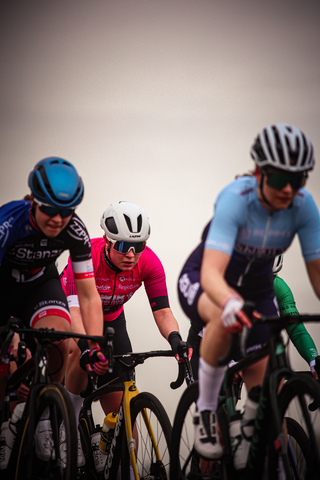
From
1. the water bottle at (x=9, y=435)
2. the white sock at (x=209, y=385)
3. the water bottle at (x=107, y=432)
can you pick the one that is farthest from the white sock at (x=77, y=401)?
the white sock at (x=209, y=385)

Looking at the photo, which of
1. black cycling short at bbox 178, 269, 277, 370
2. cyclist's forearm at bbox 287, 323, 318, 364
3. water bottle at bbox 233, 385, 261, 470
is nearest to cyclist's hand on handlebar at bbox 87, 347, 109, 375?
black cycling short at bbox 178, 269, 277, 370

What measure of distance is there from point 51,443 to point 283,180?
1.48 m

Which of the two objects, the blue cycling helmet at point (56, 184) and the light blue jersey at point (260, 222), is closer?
the light blue jersey at point (260, 222)

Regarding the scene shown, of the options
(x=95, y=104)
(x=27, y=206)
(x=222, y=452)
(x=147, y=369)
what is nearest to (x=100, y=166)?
(x=95, y=104)

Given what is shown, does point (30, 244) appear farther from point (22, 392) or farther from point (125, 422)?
point (125, 422)

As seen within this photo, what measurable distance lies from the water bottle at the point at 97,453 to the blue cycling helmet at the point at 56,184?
1554 millimetres

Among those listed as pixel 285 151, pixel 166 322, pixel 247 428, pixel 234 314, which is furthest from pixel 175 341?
pixel 285 151

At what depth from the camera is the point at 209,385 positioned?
2.08 metres

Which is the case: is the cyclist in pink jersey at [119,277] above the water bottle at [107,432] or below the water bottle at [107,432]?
above

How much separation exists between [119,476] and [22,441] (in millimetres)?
636

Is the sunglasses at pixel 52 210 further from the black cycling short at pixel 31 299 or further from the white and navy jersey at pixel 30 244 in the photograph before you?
the black cycling short at pixel 31 299

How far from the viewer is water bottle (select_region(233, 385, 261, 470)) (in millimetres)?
1993

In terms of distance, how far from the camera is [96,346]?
8.35 ft

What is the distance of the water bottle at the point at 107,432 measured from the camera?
308 cm
